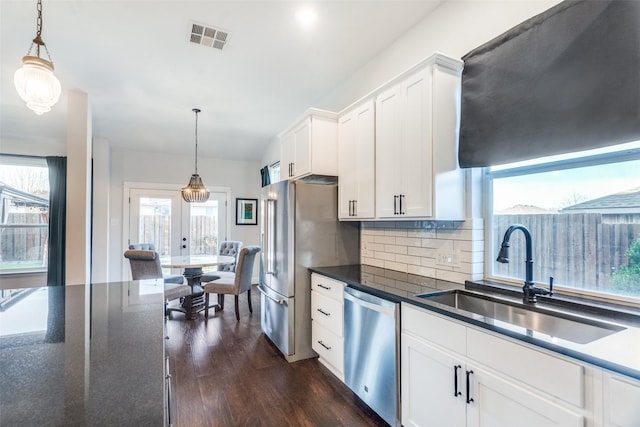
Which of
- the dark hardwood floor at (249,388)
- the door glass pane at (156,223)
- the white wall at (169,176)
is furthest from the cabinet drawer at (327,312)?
the door glass pane at (156,223)

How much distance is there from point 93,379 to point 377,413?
174cm

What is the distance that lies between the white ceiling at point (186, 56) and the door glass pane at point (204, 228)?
1728 millimetres

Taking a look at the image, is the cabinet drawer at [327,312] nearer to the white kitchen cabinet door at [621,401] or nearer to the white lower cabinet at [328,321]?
the white lower cabinet at [328,321]

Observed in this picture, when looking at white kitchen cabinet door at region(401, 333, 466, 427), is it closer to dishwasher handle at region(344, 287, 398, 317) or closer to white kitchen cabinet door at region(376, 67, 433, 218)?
dishwasher handle at region(344, 287, 398, 317)

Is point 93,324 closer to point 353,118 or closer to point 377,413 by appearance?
point 377,413

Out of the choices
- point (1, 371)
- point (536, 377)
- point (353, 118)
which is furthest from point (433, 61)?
point (1, 371)

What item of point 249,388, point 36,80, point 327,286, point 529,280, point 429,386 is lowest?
point 249,388

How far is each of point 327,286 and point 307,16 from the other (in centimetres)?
221

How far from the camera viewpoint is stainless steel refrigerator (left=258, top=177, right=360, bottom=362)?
110 inches

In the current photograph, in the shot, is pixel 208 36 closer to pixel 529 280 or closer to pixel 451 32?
pixel 451 32

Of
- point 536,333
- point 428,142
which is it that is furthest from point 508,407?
point 428,142

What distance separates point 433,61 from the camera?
1916mm

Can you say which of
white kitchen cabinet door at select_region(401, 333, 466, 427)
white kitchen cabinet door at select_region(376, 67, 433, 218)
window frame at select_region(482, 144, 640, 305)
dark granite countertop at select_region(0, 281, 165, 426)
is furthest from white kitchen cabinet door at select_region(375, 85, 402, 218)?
dark granite countertop at select_region(0, 281, 165, 426)

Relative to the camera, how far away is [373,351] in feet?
6.42
